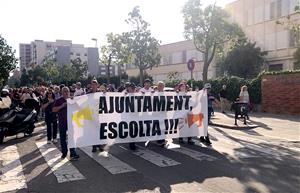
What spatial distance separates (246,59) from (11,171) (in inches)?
1616

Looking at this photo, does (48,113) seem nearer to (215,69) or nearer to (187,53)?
(215,69)

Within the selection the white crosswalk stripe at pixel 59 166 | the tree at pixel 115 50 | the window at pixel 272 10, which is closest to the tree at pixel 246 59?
the window at pixel 272 10

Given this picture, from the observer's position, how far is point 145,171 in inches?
330

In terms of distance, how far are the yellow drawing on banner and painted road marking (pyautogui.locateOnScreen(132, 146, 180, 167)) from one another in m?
1.47

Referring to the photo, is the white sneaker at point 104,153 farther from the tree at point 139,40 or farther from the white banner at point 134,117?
the tree at point 139,40

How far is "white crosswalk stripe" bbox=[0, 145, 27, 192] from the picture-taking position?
7.59 m

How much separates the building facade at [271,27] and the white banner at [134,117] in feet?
112

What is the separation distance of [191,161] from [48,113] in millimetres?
5297

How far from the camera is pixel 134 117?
35.5 ft

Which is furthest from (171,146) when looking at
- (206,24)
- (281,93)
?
(206,24)

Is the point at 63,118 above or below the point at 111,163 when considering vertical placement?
above

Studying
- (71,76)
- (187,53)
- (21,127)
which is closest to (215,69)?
(187,53)

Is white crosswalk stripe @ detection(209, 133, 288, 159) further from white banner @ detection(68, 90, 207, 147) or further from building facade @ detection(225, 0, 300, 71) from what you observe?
building facade @ detection(225, 0, 300, 71)

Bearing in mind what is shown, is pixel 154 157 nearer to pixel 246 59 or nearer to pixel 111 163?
pixel 111 163
